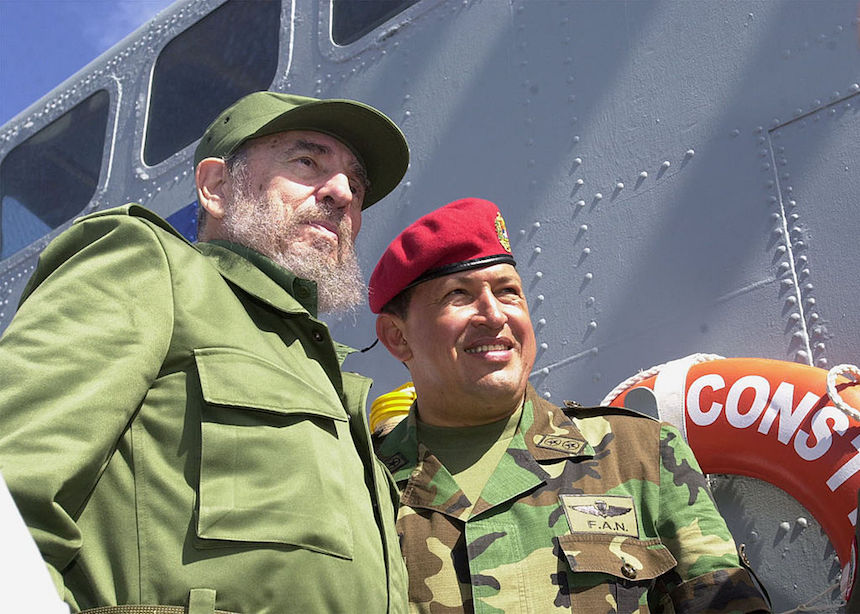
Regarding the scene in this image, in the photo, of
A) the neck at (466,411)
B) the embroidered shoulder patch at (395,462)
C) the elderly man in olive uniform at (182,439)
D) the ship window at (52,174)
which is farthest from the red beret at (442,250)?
the ship window at (52,174)

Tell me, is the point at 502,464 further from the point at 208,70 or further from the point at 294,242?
the point at 208,70

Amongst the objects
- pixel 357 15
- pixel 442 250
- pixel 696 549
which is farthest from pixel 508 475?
pixel 357 15

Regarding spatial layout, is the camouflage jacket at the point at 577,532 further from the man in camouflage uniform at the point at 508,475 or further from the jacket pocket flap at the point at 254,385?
the jacket pocket flap at the point at 254,385

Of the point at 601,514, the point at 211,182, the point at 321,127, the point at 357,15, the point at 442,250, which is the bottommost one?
the point at 601,514

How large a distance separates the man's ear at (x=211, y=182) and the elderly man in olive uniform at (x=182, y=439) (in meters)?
0.32

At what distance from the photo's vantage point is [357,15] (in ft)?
14.0

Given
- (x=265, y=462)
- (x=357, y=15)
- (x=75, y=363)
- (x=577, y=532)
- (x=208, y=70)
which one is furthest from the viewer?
(x=208, y=70)

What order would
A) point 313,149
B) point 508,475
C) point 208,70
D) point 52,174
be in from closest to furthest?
point 508,475
point 313,149
point 208,70
point 52,174

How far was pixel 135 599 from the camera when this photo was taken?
1.32m

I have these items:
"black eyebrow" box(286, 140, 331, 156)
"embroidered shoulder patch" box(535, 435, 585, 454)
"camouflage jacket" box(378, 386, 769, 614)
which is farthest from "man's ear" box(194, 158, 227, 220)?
"embroidered shoulder patch" box(535, 435, 585, 454)

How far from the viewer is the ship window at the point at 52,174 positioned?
5406 mm

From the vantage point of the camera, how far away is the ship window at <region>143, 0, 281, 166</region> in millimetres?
4629

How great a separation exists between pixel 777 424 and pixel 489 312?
0.77 m

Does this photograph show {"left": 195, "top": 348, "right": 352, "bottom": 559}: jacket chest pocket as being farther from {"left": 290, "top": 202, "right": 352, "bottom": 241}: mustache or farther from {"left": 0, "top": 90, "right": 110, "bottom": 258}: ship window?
{"left": 0, "top": 90, "right": 110, "bottom": 258}: ship window
